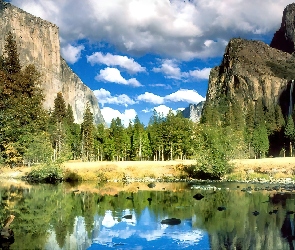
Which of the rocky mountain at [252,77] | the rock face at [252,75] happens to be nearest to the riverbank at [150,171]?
the rocky mountain at [252,77]

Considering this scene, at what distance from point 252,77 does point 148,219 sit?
16094 centimetres

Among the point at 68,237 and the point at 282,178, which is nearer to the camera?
the point at 68,237

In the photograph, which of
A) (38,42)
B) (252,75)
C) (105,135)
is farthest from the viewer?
(252,75)

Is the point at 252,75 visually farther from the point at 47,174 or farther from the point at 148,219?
the point at 148,219

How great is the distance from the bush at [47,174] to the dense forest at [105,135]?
1120 mm

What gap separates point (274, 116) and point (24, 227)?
128387mm

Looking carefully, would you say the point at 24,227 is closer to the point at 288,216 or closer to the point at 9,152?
the point at 9,152

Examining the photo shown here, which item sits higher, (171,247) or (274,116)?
(274,116)

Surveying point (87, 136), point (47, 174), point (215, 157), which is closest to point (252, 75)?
point (87, 136)

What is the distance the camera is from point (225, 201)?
2889 centimetres

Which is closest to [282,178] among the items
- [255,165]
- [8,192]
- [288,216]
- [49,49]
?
[255,165]

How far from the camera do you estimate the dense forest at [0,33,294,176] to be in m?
36.1

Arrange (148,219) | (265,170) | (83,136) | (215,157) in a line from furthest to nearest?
(83,136)
(265,170)
(215,157)
(148,219)

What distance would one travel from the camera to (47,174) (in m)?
46.6
